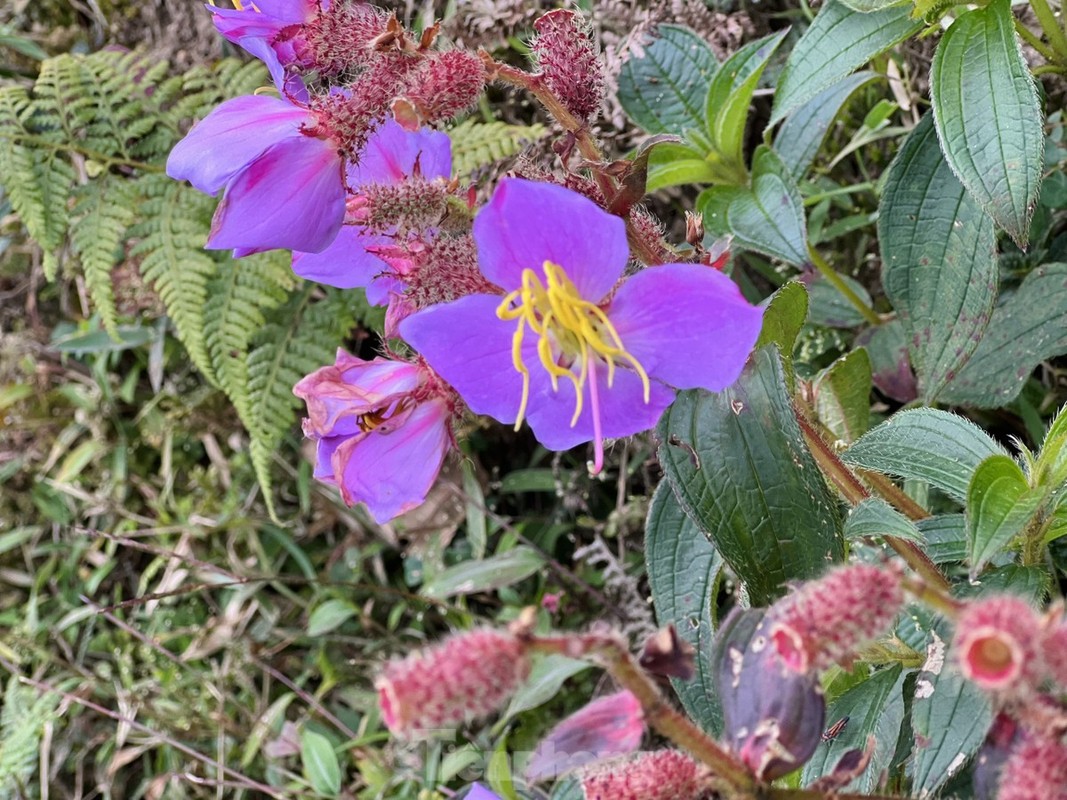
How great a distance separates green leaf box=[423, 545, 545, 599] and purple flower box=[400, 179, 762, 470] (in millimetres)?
810

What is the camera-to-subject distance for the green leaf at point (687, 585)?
87cm

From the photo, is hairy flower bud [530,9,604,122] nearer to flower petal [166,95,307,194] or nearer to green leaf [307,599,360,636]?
flower petal [166,95,307,194]

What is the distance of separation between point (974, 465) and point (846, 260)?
73cm

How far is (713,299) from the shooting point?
2.05 feet

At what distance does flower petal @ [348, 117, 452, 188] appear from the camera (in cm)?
78

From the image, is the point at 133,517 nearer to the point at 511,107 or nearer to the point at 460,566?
the point at 460,566

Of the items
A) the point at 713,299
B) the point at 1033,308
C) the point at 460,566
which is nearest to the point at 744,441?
the point at 713,299

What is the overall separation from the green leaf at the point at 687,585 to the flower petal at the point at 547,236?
0.98 feet

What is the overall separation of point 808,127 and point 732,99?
18 centimetres

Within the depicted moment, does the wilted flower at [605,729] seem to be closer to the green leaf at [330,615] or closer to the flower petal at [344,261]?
the flower petal at [344,261]

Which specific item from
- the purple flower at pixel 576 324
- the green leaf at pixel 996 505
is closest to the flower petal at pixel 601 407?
the purple flower at pixel 576 324

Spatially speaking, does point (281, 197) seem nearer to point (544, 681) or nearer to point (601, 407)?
point (601, 407)

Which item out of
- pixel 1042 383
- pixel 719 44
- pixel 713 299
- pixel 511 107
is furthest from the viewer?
pixel 511 107

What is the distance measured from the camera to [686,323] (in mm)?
643
